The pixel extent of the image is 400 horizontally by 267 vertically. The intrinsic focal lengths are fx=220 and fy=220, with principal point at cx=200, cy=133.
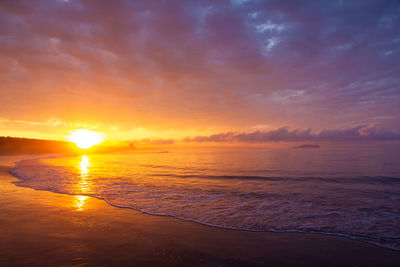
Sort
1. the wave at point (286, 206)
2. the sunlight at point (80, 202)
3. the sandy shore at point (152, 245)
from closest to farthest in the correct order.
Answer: the sandy shore at point (152, 245)
the wave at point (286, 206)
the sunlight at point (80, 202)

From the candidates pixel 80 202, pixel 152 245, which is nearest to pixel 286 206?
pixel 152 245

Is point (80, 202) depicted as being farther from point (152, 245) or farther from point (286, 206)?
point (286, 206)

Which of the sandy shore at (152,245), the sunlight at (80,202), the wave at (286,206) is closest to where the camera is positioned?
the sandy shore at (152,245)

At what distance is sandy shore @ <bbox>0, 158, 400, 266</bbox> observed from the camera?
554 cm

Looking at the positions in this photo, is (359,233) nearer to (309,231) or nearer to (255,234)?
(309,231)

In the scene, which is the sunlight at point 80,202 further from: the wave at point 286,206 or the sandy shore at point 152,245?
the sandy shore at point 152,245

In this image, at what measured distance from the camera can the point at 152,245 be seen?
6395 mm

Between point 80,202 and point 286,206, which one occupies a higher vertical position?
point 286,206

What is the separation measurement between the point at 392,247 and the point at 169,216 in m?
7.70

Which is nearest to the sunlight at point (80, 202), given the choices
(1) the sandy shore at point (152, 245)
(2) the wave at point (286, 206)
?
(2) the wave at point (286, 206)

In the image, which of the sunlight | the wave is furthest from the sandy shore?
the sunlight

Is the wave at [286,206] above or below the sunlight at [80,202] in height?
above

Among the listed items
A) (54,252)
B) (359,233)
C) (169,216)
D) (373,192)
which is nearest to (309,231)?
(359,233)

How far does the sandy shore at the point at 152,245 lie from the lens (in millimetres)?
5543
